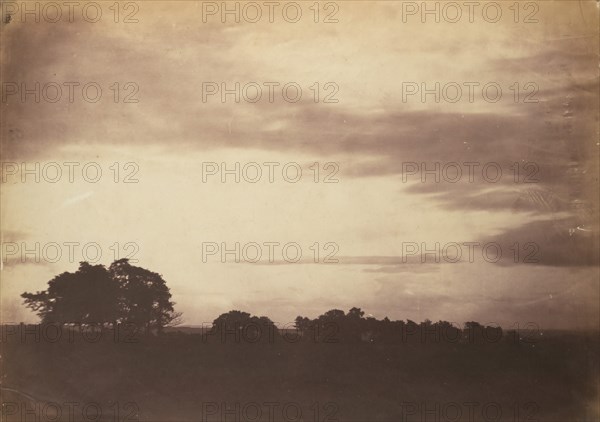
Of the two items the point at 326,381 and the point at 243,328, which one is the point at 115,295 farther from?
the point at 326,381

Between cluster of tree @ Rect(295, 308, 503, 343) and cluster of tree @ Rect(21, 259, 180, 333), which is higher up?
cluster of tree @ Rect(21, 259, 180, 333)

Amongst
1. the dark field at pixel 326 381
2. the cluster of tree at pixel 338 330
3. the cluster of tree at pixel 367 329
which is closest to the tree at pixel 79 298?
the dark field at pixel 326 381

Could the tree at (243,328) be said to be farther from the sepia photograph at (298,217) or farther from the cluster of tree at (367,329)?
the cluster of tree at (367,329)

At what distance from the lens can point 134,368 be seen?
9.90ft

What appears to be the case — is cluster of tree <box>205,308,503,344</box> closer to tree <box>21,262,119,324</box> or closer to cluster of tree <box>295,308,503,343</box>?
cluster of tree <box>295,308,503,343</box>

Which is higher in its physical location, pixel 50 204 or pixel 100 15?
pixel 100 15

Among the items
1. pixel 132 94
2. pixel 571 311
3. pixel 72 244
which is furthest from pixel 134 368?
pixel 571 311

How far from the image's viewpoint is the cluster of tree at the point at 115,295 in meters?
3.02

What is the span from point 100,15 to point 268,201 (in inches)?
42.8

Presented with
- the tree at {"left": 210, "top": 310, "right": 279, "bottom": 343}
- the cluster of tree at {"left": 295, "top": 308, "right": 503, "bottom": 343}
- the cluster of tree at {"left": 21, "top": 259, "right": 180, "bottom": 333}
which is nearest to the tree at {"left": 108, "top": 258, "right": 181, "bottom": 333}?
the cluster of tree at {"left": 21, "top": 259, "right": 180, "bottom": 333}

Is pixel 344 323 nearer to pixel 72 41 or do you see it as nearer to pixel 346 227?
pixel 346 227

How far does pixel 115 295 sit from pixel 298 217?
0.85 m

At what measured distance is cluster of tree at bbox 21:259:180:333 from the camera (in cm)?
302

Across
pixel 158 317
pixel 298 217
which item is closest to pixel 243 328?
pixel 158 317
